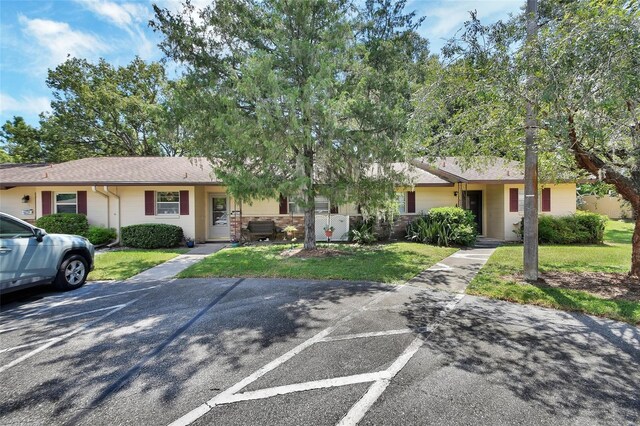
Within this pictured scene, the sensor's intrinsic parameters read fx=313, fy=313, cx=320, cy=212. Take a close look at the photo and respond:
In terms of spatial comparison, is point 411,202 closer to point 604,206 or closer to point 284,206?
point 284,206

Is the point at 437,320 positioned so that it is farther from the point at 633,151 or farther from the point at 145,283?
the point at 145,283

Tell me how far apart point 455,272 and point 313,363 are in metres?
5.57

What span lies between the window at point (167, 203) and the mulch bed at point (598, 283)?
40.7 ft

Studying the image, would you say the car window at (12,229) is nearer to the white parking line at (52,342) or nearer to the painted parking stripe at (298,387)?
the white parking line at (52,342)

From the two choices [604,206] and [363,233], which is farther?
[604,206]

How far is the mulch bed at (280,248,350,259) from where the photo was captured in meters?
9.88

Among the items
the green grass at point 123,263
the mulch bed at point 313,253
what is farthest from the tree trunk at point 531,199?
the green grass at point 123,263

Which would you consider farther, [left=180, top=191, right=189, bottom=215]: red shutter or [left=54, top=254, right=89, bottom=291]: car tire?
[left=180, top=191, right=189, bottom=215]: red shutter

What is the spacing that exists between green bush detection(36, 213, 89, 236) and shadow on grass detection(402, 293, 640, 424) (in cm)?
1304

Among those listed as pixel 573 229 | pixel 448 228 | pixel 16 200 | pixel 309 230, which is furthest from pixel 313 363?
pixel 16 200

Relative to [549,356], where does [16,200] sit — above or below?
above

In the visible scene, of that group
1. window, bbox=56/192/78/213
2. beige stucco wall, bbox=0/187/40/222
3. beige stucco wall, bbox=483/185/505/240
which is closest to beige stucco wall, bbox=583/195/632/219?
beige stucco wall, bbox=483/185/505/240

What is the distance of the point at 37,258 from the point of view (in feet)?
18.4

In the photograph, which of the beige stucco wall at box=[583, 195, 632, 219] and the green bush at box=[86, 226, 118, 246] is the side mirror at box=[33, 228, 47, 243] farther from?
the beige stucco wall at box=[583, 195, 632, 219]
